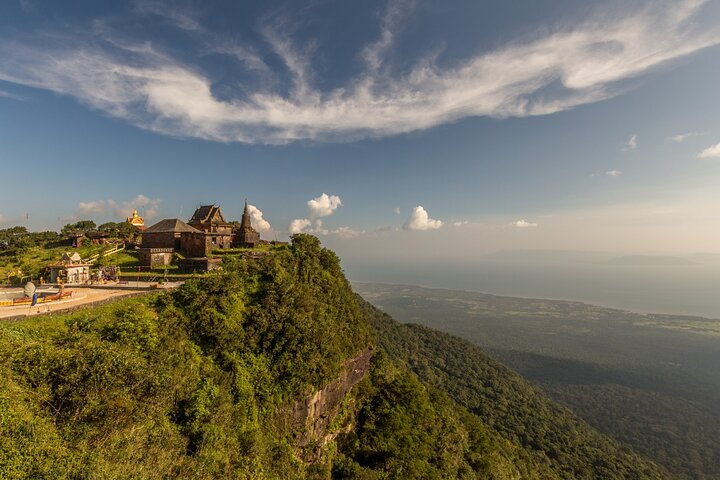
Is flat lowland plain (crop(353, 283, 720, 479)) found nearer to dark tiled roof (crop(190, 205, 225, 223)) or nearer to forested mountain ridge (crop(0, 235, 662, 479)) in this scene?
forested mountain ridge (crop(0, 235, 662, 479))

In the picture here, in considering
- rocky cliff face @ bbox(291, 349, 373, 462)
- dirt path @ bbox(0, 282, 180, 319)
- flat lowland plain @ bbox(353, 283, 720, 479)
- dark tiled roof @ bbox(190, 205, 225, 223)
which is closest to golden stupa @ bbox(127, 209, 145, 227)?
dark tiled roof @ bbox(190, 205, 225, 223)

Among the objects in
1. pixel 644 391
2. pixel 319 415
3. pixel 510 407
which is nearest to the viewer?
pixel 319 415

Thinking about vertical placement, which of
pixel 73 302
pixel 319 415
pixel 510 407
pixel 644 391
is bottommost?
pixel 644 391

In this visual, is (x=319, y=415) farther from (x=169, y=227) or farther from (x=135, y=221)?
(x=135, y=221)

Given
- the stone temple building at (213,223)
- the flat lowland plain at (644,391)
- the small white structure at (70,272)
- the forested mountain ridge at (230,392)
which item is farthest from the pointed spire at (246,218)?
the flat lowland plain at (644,391)

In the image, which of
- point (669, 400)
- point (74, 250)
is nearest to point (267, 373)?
point (74, 250)

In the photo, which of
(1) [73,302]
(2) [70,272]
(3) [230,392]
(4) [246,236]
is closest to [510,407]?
(4) [246,236]
